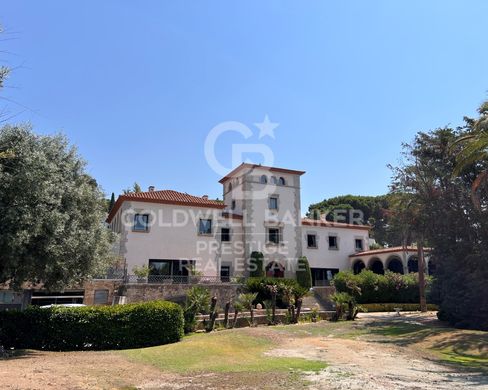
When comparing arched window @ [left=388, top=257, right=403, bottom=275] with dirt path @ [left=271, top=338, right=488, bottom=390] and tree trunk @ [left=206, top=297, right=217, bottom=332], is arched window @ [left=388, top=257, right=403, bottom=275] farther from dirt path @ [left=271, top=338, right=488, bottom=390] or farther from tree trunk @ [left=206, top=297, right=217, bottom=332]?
dirt path @ [left=271, top=338, right=488, bottom=390]

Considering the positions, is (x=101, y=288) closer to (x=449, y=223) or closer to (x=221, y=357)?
(x=221, y=357)

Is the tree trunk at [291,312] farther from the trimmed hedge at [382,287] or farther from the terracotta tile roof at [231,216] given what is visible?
the terracotta tile roof at [231,216]

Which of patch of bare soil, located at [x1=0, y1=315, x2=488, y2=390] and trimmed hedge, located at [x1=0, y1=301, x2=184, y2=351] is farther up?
trimmed hedge, located at [x1=0, y1=301, x2=184, y2=351]

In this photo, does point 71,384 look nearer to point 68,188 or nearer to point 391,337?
point 68,188

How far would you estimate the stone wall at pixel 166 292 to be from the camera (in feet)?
89.7

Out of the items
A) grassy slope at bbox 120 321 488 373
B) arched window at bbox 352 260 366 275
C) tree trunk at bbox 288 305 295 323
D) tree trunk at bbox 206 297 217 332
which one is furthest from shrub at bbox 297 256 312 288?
tree trunk at bbox 206 297 217 332

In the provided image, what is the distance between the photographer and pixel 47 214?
14430mm

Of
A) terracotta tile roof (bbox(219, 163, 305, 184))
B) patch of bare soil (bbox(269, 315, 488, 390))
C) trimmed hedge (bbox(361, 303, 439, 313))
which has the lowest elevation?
patch of bare soil (bbox(269, 315, 488, 390))

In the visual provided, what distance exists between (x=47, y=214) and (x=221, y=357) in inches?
308

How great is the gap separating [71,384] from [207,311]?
49.2ft

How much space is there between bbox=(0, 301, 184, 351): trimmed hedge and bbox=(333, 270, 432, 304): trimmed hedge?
23.1 m

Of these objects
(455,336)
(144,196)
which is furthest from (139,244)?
(455,336)

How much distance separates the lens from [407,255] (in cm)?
4462

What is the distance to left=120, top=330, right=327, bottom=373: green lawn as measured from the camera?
41.8 ft
